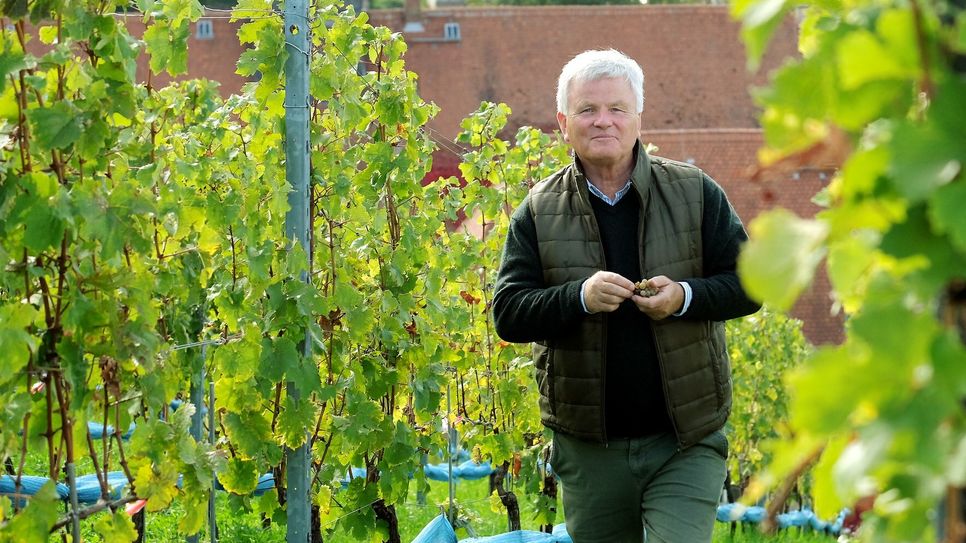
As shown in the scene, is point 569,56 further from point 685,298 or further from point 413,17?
point 685,298

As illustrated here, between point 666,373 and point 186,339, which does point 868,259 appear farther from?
point 186,339

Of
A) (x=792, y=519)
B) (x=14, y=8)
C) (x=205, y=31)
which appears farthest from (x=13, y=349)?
(x=205, y=31)

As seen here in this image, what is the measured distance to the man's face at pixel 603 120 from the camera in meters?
3.63

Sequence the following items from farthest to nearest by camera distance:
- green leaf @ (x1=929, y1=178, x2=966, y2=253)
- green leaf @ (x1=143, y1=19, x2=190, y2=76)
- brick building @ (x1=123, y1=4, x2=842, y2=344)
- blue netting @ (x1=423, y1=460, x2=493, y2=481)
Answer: brick building @ (x1=123, y1=4, x2=842, y2=344) < blue netting @ (x1=423, y1=460, x2=493, y2=481) < green leaf @ (x1=143, y1=19, x2=190, y2=76) < green leaf @ (x1=929, y1=178, x2=966, y2=253)

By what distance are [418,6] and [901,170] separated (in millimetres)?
32999

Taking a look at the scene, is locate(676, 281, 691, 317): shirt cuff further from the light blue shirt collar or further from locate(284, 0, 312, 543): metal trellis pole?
locate(284, 0, 312, 543): metal trellis pole

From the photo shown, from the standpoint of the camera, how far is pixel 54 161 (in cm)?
263

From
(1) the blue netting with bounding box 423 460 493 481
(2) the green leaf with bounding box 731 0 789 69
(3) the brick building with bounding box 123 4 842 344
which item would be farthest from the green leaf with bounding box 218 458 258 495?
(3) the brick building with bounding box 123 4 842 344

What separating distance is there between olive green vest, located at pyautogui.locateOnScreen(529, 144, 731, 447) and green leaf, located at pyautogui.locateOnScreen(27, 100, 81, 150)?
154 cm

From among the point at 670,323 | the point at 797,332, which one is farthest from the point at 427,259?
the point at 797,332

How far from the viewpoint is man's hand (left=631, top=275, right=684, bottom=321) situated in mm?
3320

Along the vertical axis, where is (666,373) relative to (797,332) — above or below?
above

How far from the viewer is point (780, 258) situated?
2.94ft

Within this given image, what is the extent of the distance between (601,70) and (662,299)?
738 millimetres
